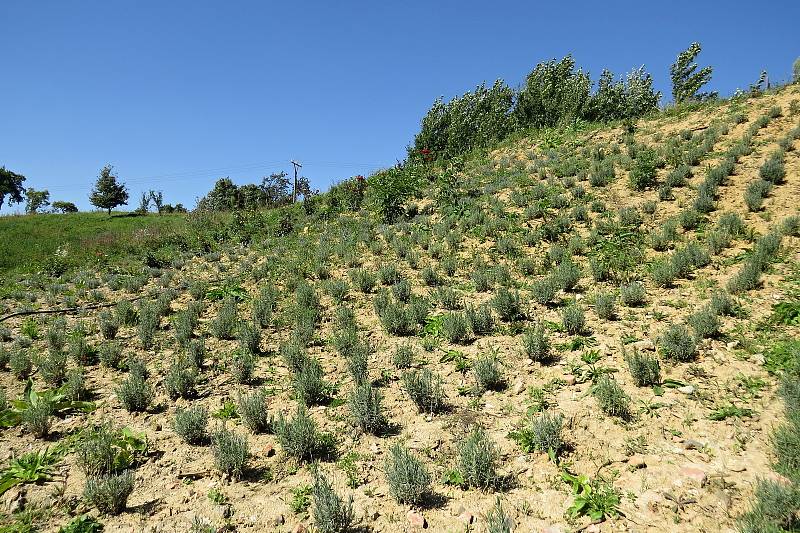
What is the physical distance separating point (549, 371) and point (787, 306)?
3.89 m

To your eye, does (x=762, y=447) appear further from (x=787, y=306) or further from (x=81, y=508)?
(x=81, y=508)

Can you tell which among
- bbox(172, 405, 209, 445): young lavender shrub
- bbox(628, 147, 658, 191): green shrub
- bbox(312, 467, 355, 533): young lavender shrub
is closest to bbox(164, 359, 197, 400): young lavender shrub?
bbox(172, 405, 209, 445): young lavender shrub

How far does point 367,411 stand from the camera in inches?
204

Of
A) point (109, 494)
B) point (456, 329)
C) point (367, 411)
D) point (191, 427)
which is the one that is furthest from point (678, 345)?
point (109, 494)

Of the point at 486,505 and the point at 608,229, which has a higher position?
the point at 608,229

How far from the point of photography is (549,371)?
19.7 ft

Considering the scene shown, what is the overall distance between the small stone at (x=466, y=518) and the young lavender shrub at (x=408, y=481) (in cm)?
42

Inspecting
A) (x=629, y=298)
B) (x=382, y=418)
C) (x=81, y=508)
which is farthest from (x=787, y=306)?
(x=81, y=508)

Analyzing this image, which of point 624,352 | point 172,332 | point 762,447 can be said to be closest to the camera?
point 762,447

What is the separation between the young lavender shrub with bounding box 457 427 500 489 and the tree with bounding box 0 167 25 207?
272ft

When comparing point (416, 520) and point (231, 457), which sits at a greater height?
point (231, 457)

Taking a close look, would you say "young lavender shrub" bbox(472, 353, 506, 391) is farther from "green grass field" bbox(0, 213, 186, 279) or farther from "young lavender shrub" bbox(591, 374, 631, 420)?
"green grass field" bbox(0, 213, 186, 279)

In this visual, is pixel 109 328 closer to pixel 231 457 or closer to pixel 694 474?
pixel 231 457

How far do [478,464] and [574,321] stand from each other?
3752mm
